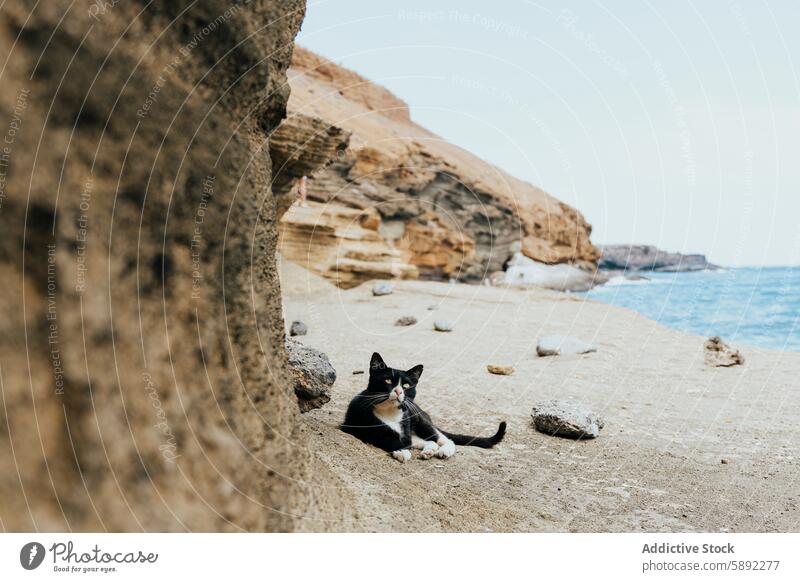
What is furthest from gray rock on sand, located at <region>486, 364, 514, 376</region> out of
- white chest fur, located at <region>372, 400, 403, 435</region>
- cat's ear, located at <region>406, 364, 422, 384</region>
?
white chest fur, located at <region>372, 400, 403, 435</region>

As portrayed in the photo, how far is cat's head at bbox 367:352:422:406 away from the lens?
359 centimetres

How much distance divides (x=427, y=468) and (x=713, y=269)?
43540 mm

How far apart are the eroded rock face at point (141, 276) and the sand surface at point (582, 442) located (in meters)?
0.58

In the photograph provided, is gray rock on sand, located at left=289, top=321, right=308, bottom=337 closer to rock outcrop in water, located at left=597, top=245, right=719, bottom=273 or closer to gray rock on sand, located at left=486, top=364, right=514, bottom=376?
gray rock on sand, located at left=486, top=364, right=514, bottom=376

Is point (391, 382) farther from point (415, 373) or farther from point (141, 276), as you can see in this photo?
point (141, 276)

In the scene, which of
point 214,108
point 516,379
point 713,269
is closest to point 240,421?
point 214,108

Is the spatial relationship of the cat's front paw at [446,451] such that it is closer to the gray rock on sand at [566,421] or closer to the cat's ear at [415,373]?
the cat's ear at [415,373]

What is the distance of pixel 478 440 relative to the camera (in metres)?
3.95

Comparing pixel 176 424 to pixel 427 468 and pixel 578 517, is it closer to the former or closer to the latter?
pixel 427 468

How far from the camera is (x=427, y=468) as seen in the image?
3.24 meters

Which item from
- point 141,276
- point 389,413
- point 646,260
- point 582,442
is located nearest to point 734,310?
point 582,442

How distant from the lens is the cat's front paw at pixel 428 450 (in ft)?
11.3

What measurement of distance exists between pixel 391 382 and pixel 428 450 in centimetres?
49
